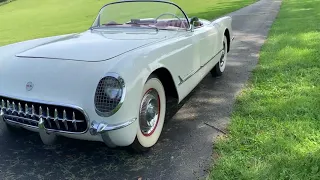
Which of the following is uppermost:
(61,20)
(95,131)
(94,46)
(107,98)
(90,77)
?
(94,46)

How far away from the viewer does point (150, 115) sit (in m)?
3.13

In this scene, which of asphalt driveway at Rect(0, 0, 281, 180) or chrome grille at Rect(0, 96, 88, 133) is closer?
chrome grille at Rect(0, 96, 88, 133)

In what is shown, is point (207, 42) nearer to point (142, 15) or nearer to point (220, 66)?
point (142, 15)

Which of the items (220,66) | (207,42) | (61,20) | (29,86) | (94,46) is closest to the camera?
(29,86)

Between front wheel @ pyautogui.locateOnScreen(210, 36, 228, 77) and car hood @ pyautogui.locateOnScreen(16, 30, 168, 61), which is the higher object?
car hood @ pyautogui.locateOnScreen(16, 30, 168, 61)

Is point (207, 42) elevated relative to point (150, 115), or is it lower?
elevated

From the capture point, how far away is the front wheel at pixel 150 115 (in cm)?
300

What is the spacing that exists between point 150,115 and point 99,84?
0.67 metres

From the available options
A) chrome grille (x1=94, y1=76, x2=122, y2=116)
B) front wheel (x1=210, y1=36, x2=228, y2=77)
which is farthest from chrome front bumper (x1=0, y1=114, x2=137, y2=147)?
front wheel (x1=210, y1=36, x2=228, y2=77)

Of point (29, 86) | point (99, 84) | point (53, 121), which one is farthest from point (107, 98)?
point (29, 86)

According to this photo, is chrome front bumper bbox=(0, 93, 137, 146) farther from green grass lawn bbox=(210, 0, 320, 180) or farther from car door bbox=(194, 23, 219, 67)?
car door bbox=(194, 23, 219, 67)

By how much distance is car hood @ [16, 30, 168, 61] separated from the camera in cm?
297

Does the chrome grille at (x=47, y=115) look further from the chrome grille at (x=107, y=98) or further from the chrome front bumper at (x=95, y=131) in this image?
the chrome grille at (x=107, y=98)

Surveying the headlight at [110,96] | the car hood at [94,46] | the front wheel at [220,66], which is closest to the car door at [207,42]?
the front wheel at [220,66]
